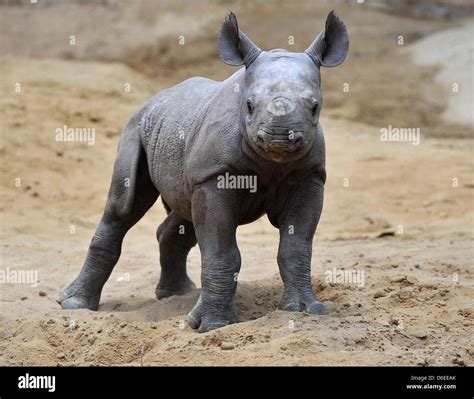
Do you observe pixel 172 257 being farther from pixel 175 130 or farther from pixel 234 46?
pixel 234 46

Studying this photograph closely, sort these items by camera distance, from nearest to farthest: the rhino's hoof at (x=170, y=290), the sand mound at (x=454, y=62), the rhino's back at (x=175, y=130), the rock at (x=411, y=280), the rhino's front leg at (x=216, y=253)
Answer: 1. the rhino's front leg at (x=216, y=253)
2. the rhino's back at (x=175, y=130)
3. the rock at (x=411, y=280)
4. the rhino's hoof at (x=170, y=290)
5. the sand mound at (x=454, y=62)

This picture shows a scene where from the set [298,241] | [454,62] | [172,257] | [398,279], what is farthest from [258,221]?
[454,62]

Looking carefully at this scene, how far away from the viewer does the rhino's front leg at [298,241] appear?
24.9 feet

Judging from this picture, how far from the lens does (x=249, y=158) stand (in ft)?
23.8

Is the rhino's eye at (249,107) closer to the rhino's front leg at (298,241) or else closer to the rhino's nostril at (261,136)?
the rhino's nostril at (261,136)

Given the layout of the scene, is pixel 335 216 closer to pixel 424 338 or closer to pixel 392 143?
pixel 392 143

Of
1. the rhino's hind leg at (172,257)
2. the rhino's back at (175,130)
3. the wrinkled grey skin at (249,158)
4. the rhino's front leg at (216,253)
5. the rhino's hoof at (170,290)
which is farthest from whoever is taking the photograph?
the rhino's hoof at (170,290)

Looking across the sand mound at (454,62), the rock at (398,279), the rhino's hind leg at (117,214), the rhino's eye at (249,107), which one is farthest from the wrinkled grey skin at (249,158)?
the sand mound at (454,62)

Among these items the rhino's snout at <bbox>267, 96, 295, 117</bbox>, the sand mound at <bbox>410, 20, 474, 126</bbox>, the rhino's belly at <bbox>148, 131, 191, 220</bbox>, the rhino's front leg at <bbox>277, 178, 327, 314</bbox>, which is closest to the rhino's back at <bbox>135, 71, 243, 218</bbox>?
the rhino's belly at <bbox>148, 131, 191, 220</bbox>

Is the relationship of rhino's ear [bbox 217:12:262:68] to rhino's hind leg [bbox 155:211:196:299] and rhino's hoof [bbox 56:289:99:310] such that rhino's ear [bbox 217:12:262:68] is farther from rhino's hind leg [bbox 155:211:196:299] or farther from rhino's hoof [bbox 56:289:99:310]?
rhino's hoof [bbox 56:289:99:310]

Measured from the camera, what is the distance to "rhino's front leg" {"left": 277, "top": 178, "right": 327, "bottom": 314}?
7.58 metres

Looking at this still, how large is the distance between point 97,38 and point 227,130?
13.6m

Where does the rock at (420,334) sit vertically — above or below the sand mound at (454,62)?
below

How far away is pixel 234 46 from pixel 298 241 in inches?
61.4
